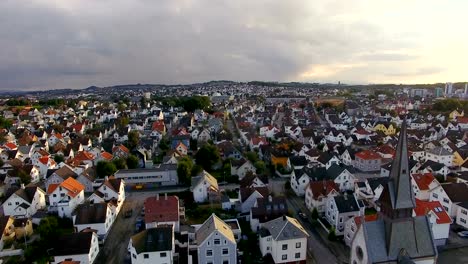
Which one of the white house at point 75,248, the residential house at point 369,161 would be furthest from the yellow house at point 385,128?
the white house at point 75,248

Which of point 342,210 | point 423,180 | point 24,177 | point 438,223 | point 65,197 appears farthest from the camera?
point 24,177

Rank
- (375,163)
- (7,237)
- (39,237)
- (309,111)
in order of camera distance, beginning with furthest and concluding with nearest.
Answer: (309,111) → (375,163) → (39,237) → (7,237)

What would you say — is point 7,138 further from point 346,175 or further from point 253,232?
point 346,175

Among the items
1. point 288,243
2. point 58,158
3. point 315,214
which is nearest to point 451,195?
point 315,214

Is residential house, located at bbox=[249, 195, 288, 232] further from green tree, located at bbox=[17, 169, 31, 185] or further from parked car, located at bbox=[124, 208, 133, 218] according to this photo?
green tree, located at bbox=[17, 169, 31, 185]

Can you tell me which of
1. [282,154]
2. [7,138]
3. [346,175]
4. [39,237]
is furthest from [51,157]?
[346,175]

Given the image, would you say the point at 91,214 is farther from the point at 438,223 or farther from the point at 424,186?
the point at 424,186
